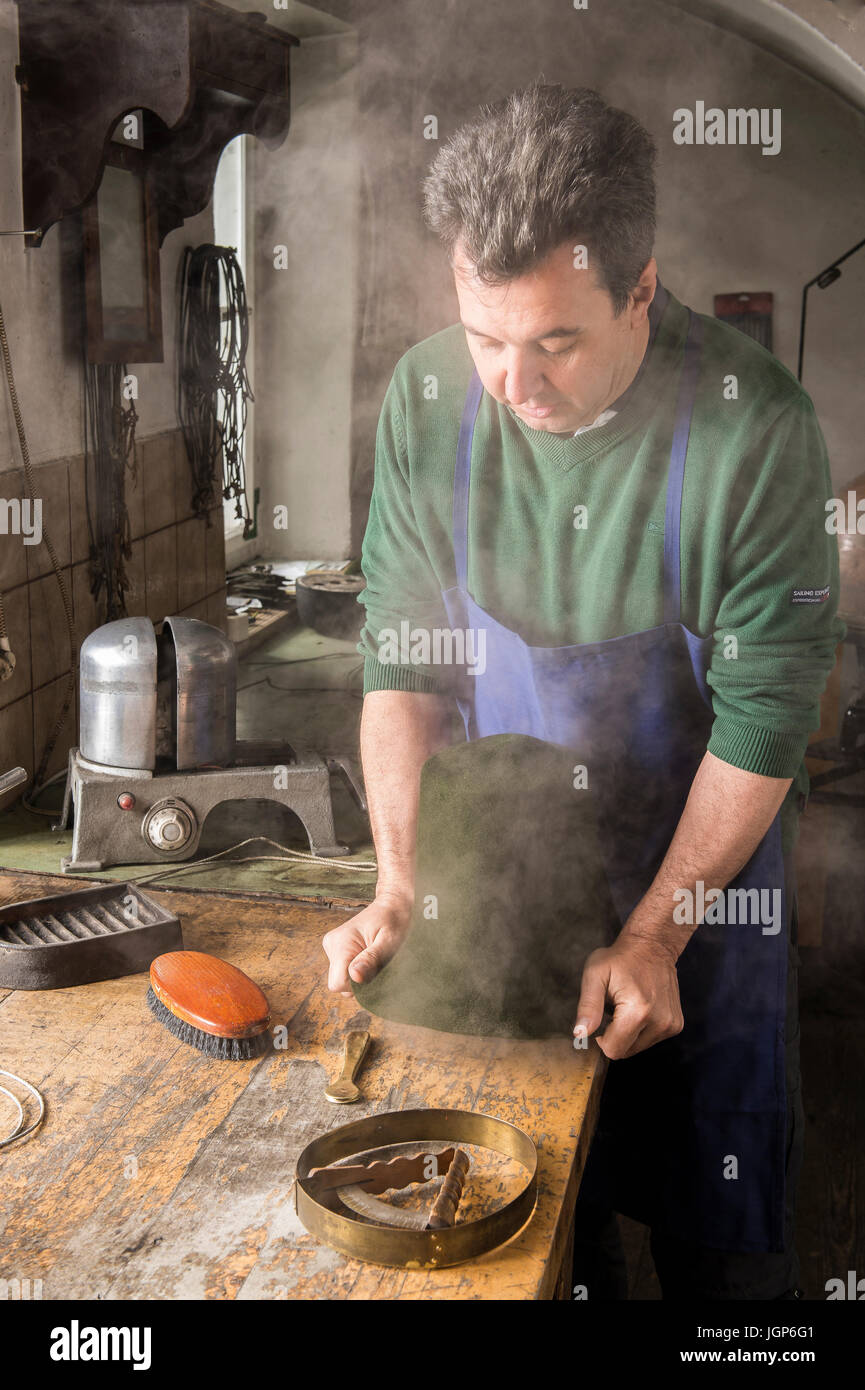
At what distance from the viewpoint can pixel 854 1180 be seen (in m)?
2.66

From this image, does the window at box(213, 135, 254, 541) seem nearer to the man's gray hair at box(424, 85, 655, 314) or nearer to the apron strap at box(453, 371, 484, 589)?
the apron strap at box(453, 371, 484, 589)

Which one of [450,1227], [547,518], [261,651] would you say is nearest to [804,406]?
[547,518]

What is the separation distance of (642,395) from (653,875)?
632 millimetres

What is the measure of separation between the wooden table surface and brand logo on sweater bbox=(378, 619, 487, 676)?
42cm

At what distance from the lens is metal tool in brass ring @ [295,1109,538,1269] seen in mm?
1019

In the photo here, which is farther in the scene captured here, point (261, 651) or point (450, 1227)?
point (261, 651)

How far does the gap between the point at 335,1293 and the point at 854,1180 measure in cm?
203

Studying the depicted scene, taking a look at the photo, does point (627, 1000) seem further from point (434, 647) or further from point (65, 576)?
point (65, 576)

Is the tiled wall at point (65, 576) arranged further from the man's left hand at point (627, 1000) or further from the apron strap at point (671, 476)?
the man's left hand at point (627, 1000)

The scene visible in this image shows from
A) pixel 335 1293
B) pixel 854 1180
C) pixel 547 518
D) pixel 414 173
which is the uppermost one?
pixel 414 173

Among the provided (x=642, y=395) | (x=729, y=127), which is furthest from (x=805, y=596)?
(x=729, y=127)

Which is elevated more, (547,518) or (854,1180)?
(547,518)

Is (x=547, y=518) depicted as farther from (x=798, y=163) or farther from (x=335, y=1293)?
(x=798, y=163)

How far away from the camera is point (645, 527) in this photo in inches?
59.0
